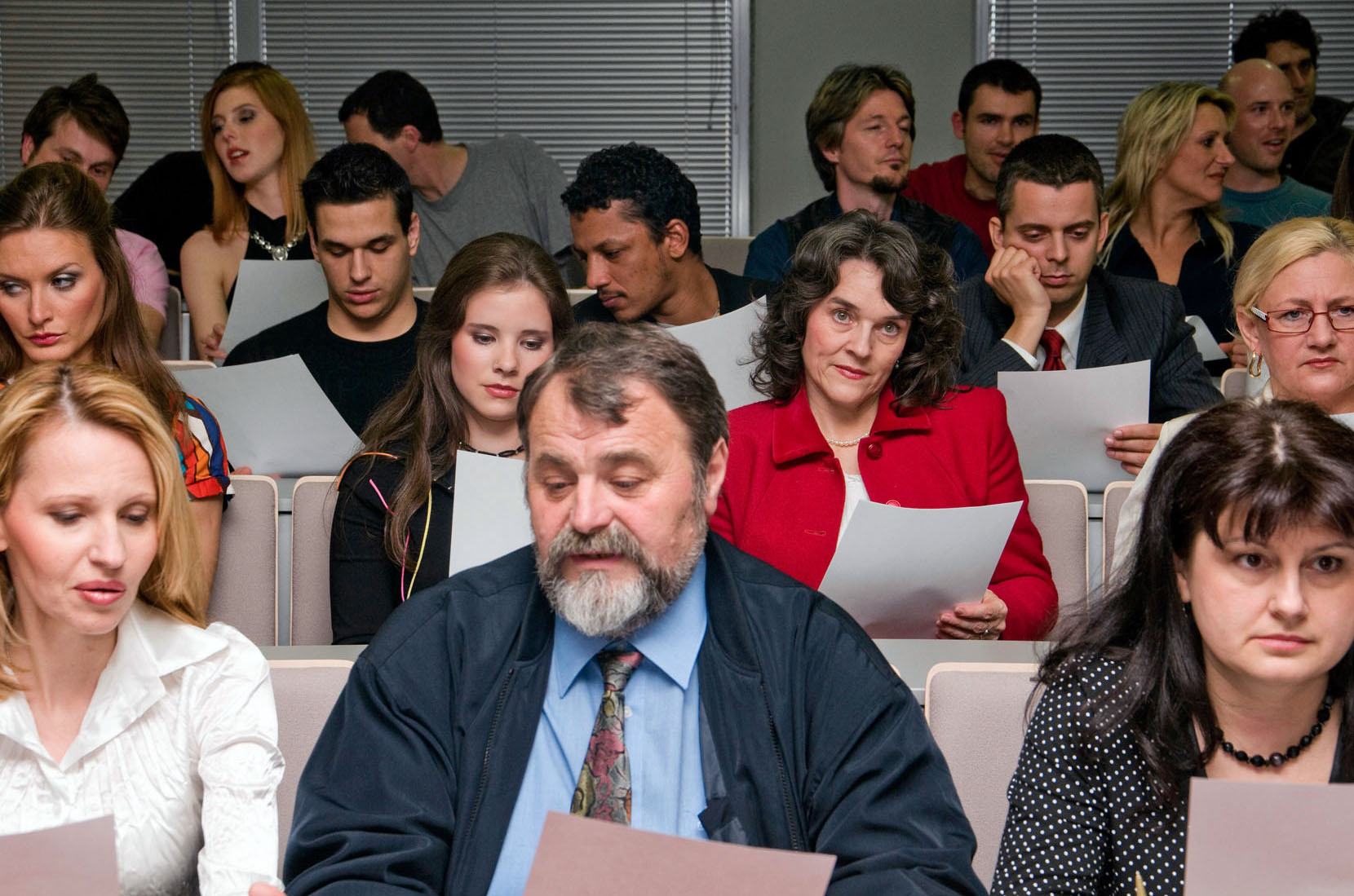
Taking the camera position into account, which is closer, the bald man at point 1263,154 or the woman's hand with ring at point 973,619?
the woman's hand with ring at point 973,619

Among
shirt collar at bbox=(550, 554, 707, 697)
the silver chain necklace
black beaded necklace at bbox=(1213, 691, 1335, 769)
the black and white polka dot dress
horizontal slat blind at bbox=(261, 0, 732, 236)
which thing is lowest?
the black and white polka dot dress

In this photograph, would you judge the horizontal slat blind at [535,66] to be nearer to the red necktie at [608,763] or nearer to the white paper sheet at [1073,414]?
the white paper sheet at [1073,414]

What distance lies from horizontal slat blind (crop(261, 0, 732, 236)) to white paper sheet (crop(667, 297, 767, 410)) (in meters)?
2.98

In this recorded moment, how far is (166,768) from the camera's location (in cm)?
162

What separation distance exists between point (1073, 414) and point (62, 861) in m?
2.14

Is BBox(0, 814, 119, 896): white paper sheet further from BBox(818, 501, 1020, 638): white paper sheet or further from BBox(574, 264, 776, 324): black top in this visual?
BBox(574, 264, 776, 324): black top

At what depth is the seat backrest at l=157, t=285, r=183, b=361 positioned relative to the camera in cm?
420

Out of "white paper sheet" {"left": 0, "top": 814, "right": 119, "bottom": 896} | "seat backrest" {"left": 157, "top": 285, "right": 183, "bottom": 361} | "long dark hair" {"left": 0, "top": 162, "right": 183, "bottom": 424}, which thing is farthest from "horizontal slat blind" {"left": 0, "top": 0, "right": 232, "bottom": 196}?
"white paper sheet" {"left": 0, "top": 814, "right": 119, "bottom": 896}

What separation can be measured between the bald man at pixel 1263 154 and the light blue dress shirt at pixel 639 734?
3.47 meters

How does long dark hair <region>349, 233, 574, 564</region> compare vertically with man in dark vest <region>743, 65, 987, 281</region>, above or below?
below

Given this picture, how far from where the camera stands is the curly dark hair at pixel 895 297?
2.63 meters

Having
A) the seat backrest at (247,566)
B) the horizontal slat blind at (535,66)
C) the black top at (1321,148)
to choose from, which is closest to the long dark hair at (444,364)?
the seat backrest at (247,566)

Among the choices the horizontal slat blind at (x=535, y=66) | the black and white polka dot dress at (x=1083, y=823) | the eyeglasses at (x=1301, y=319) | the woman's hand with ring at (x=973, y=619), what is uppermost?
the horizontal slat blind at (x=535, y=66)

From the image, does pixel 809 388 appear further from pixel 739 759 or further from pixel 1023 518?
pixel 739 759
